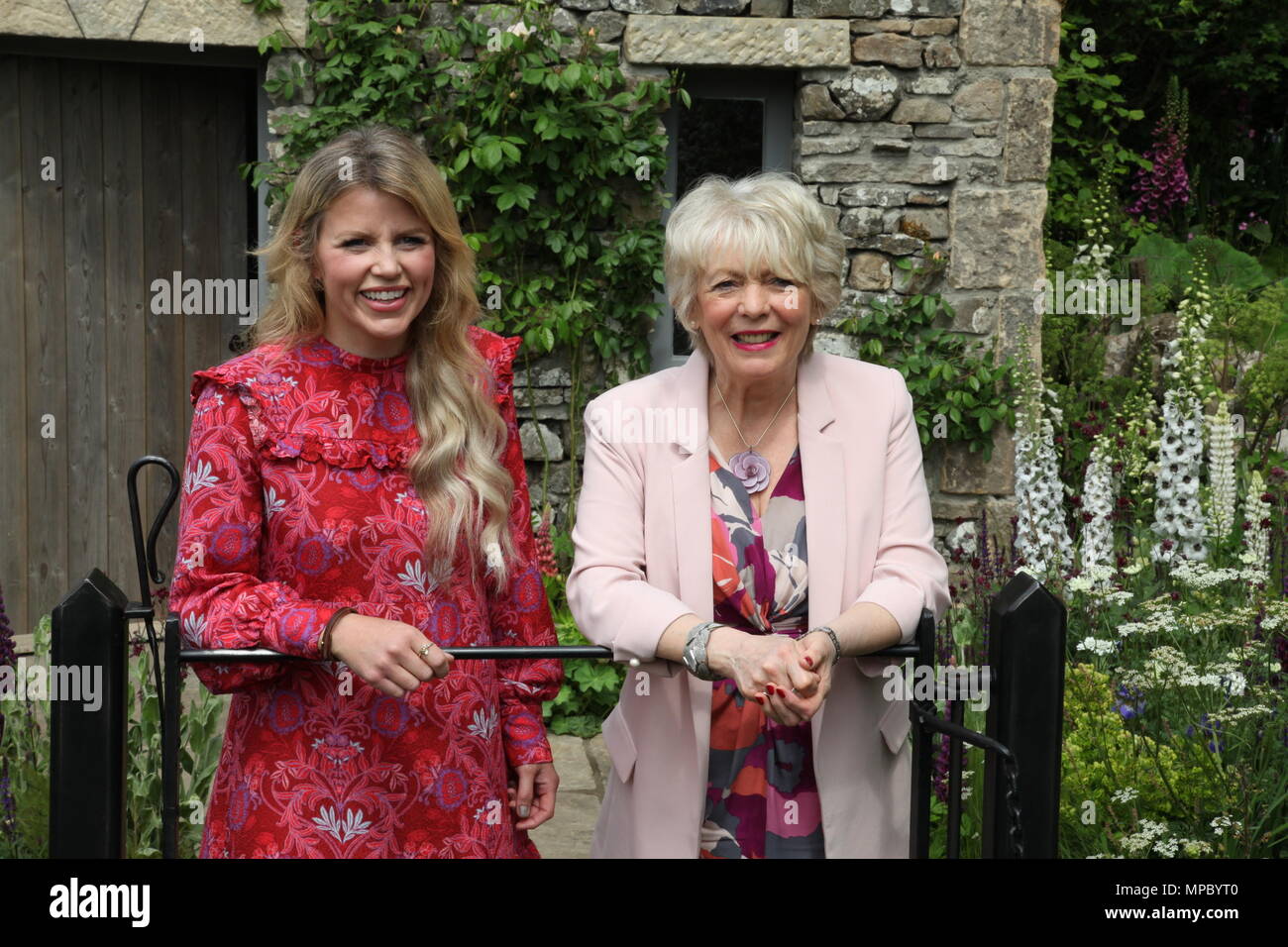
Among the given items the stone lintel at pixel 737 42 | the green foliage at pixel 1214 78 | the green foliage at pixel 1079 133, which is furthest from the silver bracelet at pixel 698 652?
the green foliage at pixel 1214 78

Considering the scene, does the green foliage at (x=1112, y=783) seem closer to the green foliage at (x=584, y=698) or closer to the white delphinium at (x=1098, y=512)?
the white delphinium at (x=1098, y=512)

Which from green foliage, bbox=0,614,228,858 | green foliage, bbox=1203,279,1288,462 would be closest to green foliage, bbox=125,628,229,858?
green foliage, bbox=0,614,228,858

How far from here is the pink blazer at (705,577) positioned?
1973mm

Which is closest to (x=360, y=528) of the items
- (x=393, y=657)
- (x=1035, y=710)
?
(x=393, y=657)

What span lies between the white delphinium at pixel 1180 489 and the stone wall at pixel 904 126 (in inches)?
60.4

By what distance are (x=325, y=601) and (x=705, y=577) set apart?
54 cm

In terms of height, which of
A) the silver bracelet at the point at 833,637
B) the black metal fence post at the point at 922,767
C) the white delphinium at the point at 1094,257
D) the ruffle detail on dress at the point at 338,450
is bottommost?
the black metal fence post at the point at 922,767

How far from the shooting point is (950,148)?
226 inches

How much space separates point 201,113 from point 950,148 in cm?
311

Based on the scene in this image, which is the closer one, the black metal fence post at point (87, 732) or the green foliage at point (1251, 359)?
the black metal fence post at point (87, 732)

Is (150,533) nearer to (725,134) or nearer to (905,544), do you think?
(905,544)

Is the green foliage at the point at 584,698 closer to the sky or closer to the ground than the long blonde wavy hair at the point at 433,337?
closer to the ground

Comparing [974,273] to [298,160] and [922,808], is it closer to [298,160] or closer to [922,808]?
[298,160]

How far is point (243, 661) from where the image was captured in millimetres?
1755
